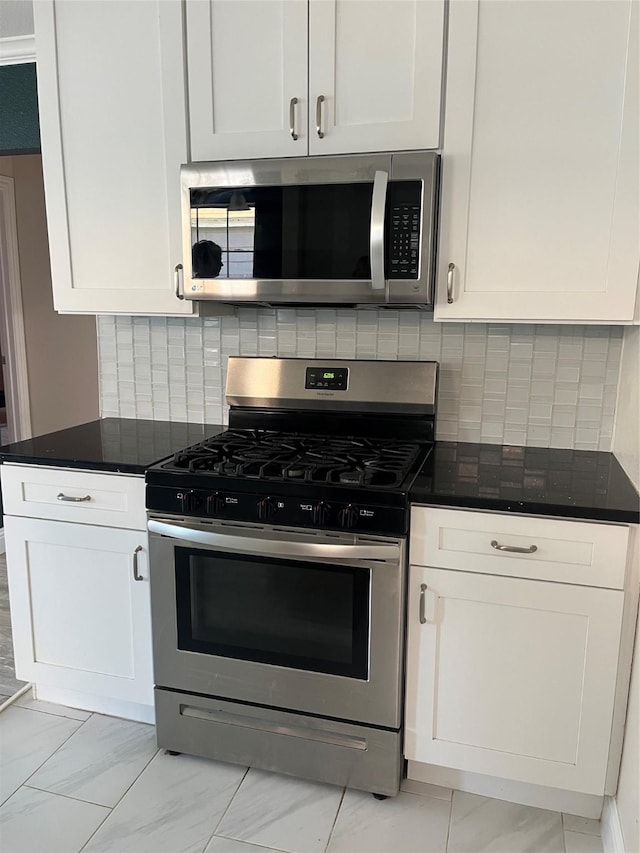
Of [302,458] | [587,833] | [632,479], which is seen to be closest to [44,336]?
[302,458]

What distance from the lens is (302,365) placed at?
235 centimetres

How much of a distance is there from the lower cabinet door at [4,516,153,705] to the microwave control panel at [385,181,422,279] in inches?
44.5

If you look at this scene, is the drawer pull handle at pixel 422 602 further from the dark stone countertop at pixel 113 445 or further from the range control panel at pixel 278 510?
the dark stone countertop at pixel 113 445

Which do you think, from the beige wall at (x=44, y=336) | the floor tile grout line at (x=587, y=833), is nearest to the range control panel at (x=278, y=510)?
the floor tile grout line at (x=587, y=833)

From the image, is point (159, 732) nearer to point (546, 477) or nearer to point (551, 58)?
point (546, 477)

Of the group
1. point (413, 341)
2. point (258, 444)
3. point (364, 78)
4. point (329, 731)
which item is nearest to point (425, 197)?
point (364, 78)

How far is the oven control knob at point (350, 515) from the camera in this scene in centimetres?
172

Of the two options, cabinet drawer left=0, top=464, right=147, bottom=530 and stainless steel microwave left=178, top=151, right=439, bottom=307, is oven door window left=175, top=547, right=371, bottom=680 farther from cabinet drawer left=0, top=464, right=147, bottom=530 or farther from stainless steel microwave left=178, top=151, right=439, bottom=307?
stainless steel microwave left=178, top=151, right=439, bottom=307

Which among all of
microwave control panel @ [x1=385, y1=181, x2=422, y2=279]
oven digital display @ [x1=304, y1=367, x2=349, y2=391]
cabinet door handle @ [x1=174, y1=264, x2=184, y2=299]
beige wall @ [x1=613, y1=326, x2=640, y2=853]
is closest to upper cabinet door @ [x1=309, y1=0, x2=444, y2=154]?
microwave control panel @ [x1=385, y1=181, x2=422, y2=279]

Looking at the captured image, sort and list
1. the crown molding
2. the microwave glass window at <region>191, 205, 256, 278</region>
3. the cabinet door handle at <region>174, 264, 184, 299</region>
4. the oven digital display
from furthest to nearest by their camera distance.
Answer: the crown molding < the oven digital display < the cabinet door handle at <region>174, 264, 184, 299</region> < the microwave glass window at <region>191, 205, 256, 278</region>

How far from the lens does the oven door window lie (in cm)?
180

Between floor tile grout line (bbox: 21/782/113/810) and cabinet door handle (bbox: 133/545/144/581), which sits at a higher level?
cabinet door handle (bbox: 133/545/144/581)

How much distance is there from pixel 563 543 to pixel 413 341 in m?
0.92

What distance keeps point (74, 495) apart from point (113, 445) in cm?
23
